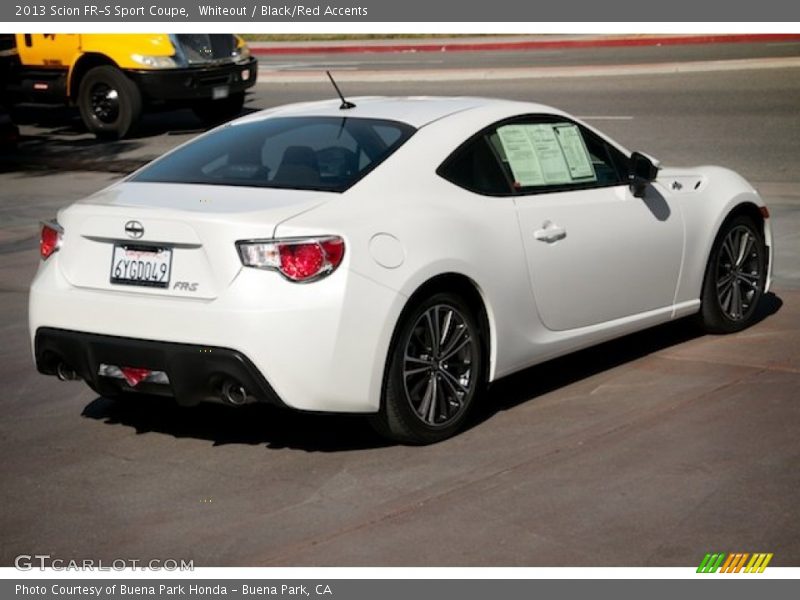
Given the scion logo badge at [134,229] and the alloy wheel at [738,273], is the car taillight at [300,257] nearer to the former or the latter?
the scion logo badge at [134,229]

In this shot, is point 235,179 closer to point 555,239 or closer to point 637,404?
point 555,239

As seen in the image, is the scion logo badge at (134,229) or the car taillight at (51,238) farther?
the car taillight at (51,238)

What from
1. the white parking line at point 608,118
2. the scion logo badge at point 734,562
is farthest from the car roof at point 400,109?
the white parking line at point 608,118

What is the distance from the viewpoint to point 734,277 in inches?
333

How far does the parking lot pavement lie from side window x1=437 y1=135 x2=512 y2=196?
1.07 meters

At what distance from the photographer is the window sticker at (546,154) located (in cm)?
720

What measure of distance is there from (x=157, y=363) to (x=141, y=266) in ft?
1.40

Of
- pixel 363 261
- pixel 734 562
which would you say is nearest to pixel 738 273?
pixel 363 261

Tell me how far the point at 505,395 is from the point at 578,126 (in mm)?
1457

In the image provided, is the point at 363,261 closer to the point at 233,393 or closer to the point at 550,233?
the point at 233,393

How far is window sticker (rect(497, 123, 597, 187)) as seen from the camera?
23.6 feet

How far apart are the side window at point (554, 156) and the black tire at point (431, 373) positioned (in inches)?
33.7

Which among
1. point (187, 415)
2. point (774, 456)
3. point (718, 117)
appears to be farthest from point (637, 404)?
point (718, 117)

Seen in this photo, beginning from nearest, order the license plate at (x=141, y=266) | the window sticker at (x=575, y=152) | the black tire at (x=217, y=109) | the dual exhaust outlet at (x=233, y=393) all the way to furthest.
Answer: the dual exhaust outlet at (x=233, y=393)
the license plate at (x=141, y=266)
the window sticker at (x=575, y=152)
the black tire at (x=217, y=109)
